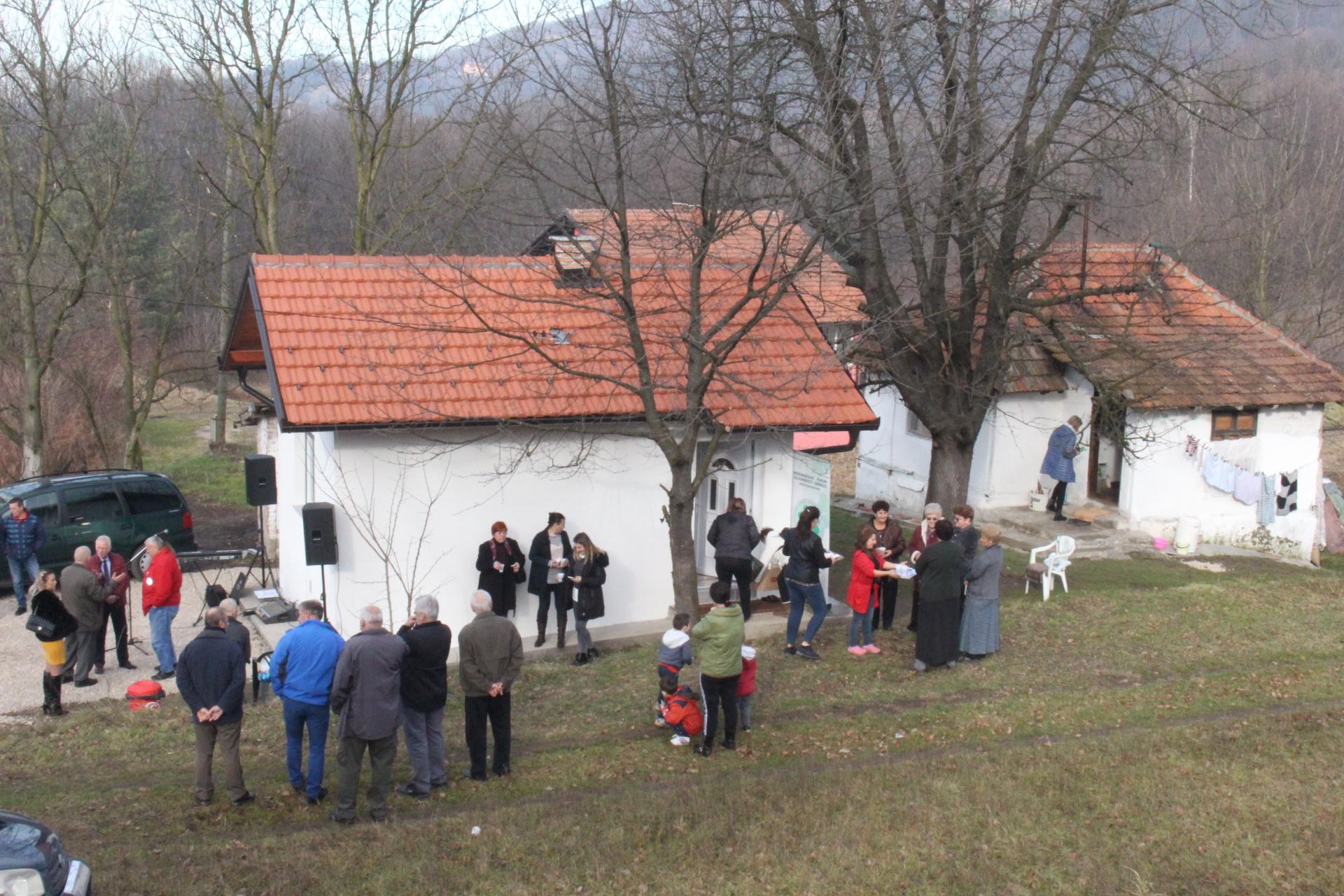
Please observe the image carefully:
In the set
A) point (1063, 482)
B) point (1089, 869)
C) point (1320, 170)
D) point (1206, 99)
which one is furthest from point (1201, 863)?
point (1320, 170)

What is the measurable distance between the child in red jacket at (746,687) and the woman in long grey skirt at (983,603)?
2840 mm

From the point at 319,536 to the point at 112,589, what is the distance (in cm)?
201

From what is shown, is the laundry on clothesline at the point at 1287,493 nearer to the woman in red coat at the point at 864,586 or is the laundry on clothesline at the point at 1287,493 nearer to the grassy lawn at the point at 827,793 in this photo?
the grassy lawn at the point at 827,793

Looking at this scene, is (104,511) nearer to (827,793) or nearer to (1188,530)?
(827,793)

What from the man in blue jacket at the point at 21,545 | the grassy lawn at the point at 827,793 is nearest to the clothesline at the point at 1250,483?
the grassy lawn at the point at 827,793

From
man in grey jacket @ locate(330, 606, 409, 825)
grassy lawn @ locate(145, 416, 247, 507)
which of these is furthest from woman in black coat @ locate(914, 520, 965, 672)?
grassy lawn @ locate(145, 416, 247, 507)

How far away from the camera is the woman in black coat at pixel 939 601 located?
10.8 m

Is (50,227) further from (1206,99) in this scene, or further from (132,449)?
(1206,99)

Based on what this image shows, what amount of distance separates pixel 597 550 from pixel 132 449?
1478 cm

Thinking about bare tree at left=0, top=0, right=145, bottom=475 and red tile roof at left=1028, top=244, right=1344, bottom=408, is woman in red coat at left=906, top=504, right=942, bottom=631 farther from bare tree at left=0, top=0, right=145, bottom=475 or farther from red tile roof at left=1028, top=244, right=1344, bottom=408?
bare tree at left=0, top=0, right=145, bottom=475

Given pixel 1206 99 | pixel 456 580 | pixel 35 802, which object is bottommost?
pixel 35 802

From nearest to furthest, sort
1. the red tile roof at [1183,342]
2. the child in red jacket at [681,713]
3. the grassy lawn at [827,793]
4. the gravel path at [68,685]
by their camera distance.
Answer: the grassy lawn at [827,793]
the child in red jacket at [681,713]
the gravel path at [68,685]
the red tile roof at [1183,342]

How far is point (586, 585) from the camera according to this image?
12.0m

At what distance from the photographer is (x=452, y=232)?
759 inches
